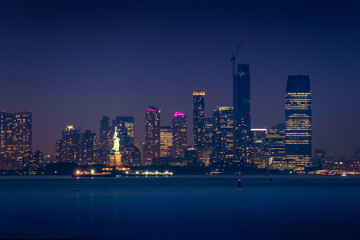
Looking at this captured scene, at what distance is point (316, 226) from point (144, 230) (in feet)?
52.2

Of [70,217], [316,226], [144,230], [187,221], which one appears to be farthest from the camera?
[70,217]

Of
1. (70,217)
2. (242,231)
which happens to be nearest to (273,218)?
(242,231)

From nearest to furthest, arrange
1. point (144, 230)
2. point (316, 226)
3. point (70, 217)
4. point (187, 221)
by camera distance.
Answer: point (144, 230), point (316, 226), point (187, 221), point (70, 217)

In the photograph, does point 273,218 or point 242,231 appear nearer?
point 242,231

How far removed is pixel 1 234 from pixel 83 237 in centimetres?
681

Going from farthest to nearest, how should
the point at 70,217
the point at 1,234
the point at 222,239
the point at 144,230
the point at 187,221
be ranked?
the point at 70,217
the point at 187,221
the point at 144,230
the point at 1,234
the point at 222,239

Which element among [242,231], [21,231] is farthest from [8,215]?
[242,231]

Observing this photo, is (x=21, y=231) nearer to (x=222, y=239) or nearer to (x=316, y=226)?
(x=222, y=239)

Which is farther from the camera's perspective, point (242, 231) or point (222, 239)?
point (242, 231)

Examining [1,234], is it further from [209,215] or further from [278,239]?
[209,215]

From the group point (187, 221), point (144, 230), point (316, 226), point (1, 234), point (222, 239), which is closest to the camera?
point (222, 239)

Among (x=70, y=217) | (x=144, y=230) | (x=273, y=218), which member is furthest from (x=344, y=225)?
(x=70, y=217)

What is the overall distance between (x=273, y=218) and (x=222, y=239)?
64.7ft

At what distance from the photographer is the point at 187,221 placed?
5706 centimetres
